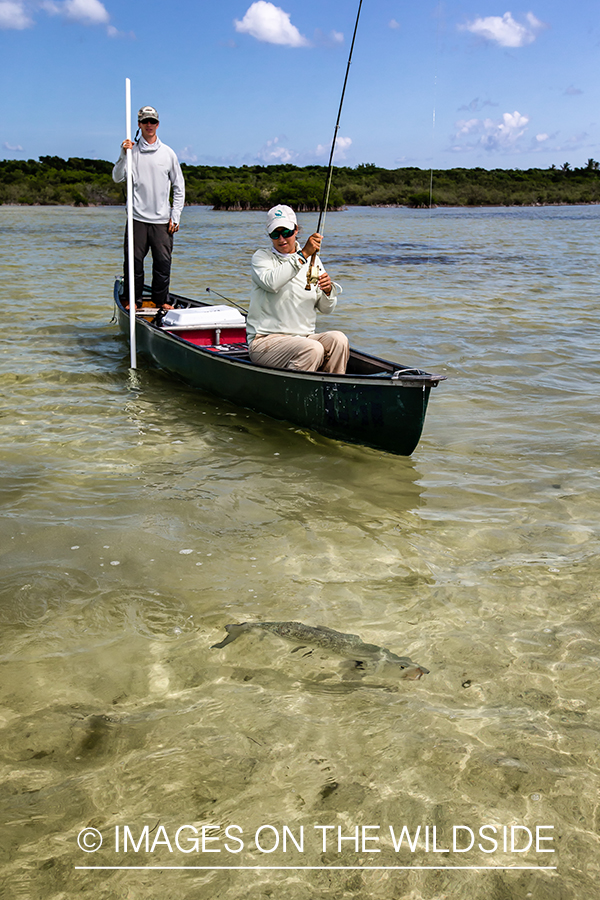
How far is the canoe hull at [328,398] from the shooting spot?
555cm

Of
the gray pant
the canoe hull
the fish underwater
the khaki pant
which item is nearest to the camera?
the fish underwater

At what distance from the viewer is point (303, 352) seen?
6188mm

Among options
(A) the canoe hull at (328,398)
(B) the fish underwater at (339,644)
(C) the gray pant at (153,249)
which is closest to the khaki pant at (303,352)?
(A) the canoe hull at (328,398)

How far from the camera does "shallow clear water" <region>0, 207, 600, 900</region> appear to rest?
2279 millimetres

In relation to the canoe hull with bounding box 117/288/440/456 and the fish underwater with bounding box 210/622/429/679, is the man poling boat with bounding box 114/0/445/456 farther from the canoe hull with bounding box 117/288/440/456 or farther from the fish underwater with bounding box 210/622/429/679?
the fish underwater with bounding box 210/622/429/679

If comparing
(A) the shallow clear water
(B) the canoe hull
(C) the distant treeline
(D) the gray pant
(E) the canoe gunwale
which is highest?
(C) the distant treeline

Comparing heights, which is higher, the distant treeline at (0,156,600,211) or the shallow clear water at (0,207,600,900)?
the distant treeline at (0,156,600,211)

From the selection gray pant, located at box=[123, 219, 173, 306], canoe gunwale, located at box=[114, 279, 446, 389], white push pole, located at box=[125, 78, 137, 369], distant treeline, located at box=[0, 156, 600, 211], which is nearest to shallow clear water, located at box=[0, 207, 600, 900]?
canoe gunwale, located at box=[114, 279, 446, 389]

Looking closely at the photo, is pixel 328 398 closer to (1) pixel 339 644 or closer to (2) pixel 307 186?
(1) pixel 339 644

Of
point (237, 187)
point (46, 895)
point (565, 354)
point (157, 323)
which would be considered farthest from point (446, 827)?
point (237, 187)

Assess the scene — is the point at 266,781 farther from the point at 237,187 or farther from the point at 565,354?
the point at 237,187

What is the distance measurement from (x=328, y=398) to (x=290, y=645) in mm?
2987

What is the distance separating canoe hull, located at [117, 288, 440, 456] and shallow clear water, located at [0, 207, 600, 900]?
0.19 meters

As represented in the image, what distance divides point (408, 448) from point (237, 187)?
5654 centimetres
